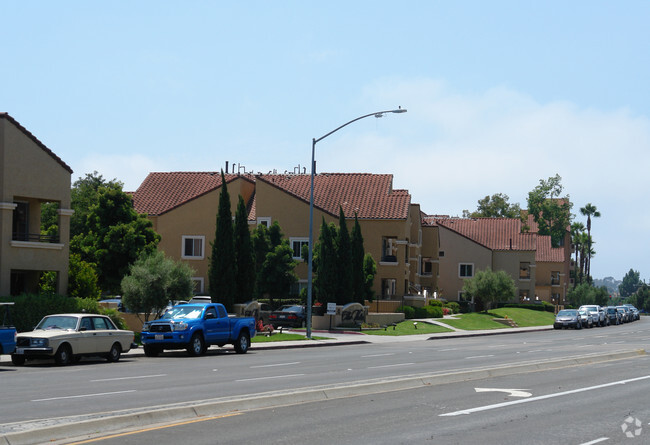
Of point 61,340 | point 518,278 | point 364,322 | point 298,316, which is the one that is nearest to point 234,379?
point 61,340

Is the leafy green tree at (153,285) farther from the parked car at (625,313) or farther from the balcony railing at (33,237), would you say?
the parked car at (625,313)

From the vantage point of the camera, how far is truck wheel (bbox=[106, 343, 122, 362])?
2597cm

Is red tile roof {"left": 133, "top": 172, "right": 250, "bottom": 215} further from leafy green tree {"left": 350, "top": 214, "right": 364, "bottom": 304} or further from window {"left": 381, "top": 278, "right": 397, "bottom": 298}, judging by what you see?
leafy green tree {"left": 350, "top": 214, "right": 364, "bottom": 304}

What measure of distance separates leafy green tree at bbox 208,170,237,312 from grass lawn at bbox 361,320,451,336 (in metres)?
10.1

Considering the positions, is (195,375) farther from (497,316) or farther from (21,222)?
(497,316)

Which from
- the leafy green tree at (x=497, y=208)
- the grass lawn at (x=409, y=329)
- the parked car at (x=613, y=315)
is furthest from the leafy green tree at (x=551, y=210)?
the grass lawn at (x=409, y=329)

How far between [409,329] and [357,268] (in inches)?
206

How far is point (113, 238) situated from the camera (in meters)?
46.6

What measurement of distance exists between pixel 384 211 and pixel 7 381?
47.3 m

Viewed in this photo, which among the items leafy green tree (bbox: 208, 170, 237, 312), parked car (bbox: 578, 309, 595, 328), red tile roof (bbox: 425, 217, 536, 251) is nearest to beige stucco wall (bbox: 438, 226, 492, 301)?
red tile roof (bbox: 425, 217, 536, 251)

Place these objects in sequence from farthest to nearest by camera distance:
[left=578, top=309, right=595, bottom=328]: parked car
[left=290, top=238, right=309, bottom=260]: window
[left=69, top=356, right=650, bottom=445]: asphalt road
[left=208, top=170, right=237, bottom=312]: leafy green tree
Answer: [left=578, top=309, right=595, bottom=328]: parked car, [left=290, top=238, right=309, bottom=260]: window, [left=208, top=170, right=237, bottom=312]: leafy green tree, [left=69, top=356, right=650, bottom=445]: asphalt road

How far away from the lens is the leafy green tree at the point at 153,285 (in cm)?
3472

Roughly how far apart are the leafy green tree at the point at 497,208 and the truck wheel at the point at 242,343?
9078cm

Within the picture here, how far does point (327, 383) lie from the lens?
19000 mm
